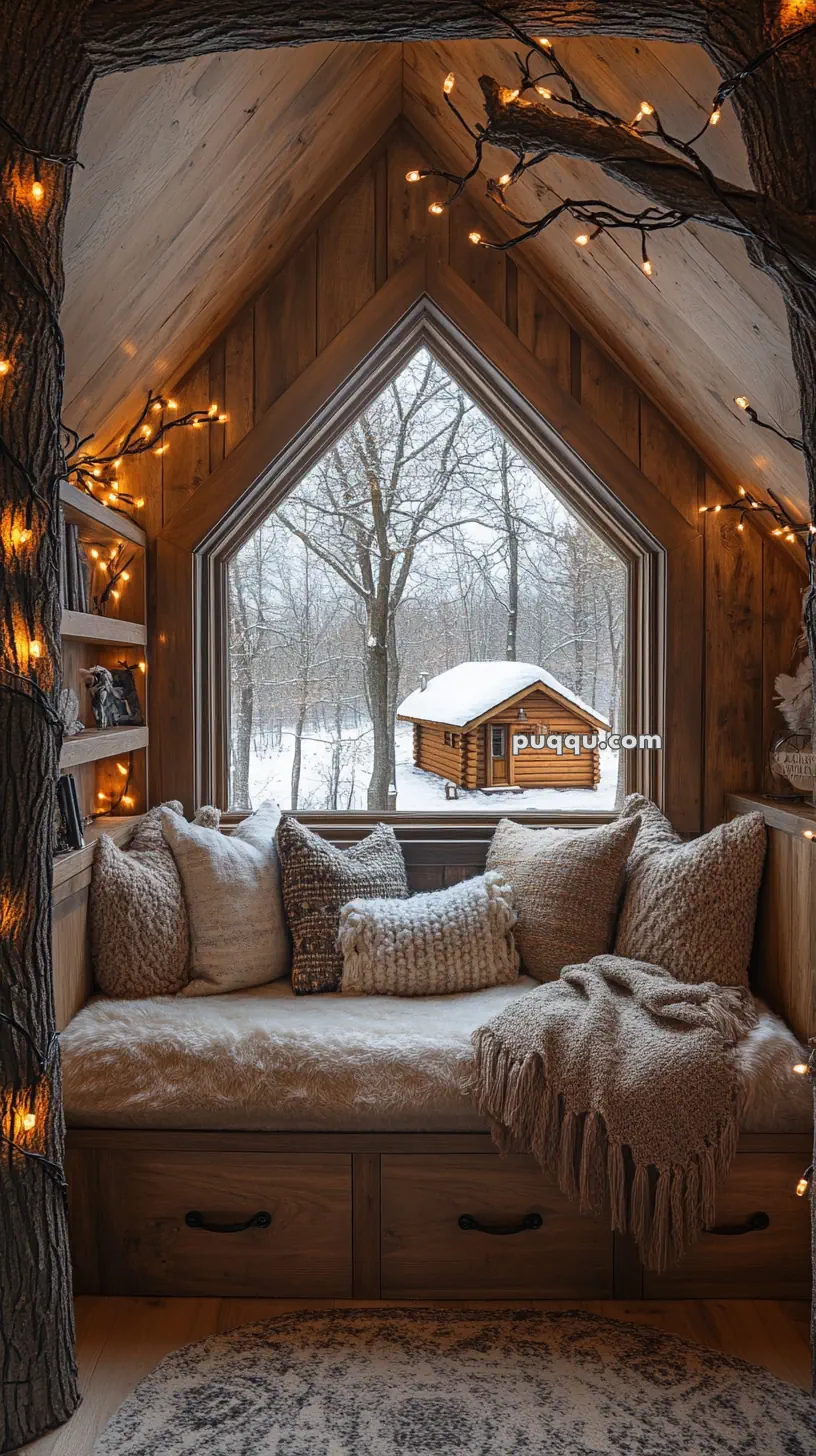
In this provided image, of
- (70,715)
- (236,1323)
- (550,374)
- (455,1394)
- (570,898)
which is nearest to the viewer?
(455,1394)

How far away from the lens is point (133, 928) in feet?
7.75

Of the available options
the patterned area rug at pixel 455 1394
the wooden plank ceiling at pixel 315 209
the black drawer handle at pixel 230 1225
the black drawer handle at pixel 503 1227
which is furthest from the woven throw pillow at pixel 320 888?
the wooden plank ceiling at pixel 315 209

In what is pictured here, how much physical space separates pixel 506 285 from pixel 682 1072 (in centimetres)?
223

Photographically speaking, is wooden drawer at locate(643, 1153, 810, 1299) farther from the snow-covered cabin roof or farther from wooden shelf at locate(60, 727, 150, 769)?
wooden shelf at locate(60, 727, 150, 769)

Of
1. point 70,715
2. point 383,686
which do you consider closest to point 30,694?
point 70,715

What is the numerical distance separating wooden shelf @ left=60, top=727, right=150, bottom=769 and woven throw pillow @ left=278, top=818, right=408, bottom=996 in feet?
1.59

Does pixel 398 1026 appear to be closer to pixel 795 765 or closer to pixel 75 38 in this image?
pixel 795 765

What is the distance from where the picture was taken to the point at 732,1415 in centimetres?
166

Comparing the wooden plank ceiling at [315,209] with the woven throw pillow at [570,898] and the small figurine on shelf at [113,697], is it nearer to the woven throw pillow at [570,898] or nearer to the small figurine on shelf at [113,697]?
the small figurine on shelf at [113,697]

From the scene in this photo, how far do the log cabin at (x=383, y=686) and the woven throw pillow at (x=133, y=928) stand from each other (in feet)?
0.04

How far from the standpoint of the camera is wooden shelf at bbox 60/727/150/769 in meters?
2.17

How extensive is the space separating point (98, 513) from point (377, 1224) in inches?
69.5

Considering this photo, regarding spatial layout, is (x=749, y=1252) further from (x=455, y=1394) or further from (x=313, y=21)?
(x=313, y=21)

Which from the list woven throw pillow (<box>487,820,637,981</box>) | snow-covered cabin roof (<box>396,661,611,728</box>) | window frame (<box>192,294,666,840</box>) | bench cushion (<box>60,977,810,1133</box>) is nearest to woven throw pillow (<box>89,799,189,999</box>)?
bench cushion (<box>60,977,810,1133</box>)
